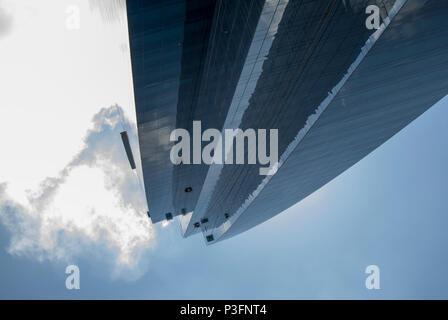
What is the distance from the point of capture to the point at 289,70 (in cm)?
2664

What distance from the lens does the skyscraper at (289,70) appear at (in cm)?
1798

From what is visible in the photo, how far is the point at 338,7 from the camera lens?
19734 millimetres

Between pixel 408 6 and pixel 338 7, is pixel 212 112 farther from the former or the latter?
pixel 408 6

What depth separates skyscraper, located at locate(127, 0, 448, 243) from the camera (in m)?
18.0

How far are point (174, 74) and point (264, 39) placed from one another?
7.52 m
